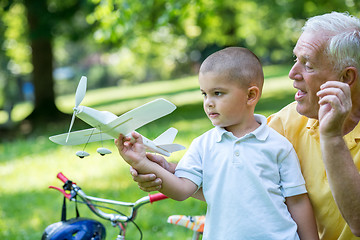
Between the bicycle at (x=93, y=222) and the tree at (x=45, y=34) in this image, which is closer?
the bicycle at (x=93, y=222)

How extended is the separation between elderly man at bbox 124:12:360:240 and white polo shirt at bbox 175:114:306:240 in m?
0.16

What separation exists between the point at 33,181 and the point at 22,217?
6.16 ft

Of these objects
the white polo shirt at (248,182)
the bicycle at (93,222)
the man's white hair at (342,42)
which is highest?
the man's white hair at (342,42)

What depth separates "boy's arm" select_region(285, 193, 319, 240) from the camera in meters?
2.22

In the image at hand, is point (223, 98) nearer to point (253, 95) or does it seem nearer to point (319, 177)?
point (253, 95)

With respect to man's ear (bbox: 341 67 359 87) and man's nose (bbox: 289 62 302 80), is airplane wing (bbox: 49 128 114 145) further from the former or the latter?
man's ear (bbox: 341 67 359 87)

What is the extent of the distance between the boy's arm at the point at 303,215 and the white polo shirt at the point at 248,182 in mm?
51

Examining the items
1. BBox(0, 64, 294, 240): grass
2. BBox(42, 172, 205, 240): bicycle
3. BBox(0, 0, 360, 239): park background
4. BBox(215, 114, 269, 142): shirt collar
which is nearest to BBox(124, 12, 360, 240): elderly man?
BBox(215, 114, 269, 142): shirt collar

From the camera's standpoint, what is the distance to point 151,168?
2133mm

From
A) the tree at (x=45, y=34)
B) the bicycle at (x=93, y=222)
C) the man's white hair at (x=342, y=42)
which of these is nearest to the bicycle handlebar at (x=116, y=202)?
the bicycle at (x=93, y=222)

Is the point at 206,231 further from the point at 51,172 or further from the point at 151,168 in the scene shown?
the point at 51,172

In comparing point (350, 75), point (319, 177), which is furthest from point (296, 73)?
point (319, 177)

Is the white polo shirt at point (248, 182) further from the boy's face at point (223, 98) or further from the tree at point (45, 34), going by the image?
the tree at point (45, 34)

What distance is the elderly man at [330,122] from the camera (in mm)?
1997
